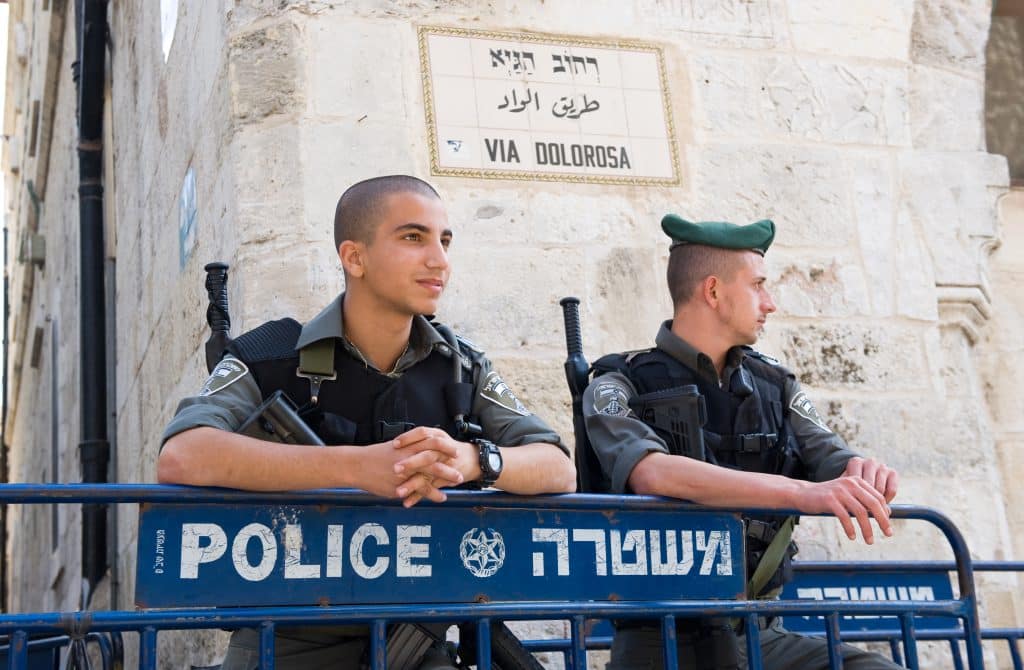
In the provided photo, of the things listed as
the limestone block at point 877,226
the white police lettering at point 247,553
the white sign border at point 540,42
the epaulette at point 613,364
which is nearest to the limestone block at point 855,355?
the limestone block at point 877,226

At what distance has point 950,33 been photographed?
18.4 feet

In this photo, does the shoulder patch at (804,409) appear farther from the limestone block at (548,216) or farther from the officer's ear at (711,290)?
the limestone block at (548,216)

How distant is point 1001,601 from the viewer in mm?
5027

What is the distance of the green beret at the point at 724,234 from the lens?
3.82 metres

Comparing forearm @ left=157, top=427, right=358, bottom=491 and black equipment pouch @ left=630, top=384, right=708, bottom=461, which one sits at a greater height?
black equipment pouch @ left=630, top=384, right=708, bottom=461

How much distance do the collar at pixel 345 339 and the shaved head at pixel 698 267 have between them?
94 cm

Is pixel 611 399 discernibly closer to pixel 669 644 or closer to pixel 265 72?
pixel 669 644

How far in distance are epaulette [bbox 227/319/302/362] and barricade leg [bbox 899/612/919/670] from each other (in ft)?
5.24

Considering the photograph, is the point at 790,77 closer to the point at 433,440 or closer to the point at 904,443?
the point at 904,443

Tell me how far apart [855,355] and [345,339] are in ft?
8.50

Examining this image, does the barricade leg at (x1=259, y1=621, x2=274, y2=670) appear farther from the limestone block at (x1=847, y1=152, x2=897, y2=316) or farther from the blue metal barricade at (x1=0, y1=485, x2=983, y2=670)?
the limestone block at (x1=847, y1=152, x2=897, y2=316)

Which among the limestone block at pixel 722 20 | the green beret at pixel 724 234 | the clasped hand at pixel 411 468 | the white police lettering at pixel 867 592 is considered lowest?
the white police lettering at pixel 867 592

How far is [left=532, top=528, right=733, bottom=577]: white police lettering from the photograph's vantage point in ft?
9.17

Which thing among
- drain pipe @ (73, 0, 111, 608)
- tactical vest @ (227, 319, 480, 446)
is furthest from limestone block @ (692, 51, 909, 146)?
drain pipe @ (73, 0, 111, 608)
